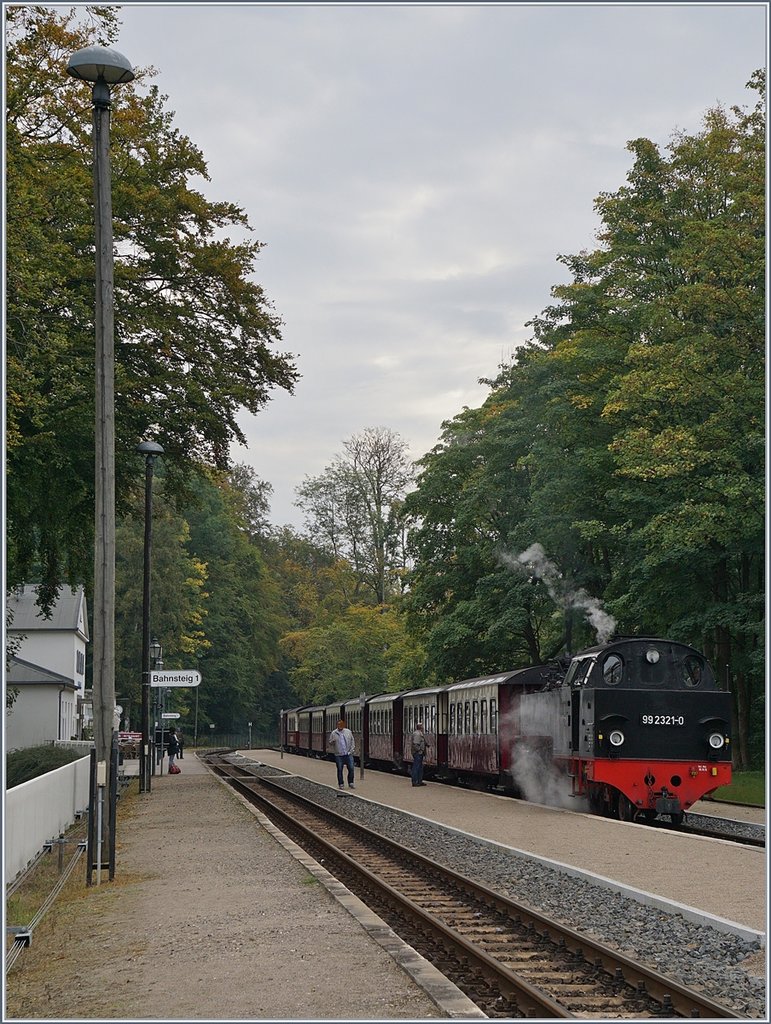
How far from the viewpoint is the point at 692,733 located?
67.4 feet

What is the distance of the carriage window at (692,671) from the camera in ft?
69.1

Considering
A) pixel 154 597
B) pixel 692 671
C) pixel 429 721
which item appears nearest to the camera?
pixel 692 671

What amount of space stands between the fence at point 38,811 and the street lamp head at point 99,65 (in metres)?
8.02

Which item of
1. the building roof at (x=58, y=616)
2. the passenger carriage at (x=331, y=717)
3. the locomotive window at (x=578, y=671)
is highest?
the building roof at (x=58, y=616)

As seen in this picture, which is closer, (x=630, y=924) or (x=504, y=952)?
(x=504, y=952)

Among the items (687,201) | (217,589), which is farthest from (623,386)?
(217,589)

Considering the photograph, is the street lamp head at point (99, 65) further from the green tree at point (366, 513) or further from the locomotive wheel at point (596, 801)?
the green tree at point (366, 513)

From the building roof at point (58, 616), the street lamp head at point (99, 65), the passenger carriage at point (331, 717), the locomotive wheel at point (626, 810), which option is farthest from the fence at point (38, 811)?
the building roof at point (58, 616)

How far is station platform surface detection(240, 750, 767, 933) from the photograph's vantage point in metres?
11.9

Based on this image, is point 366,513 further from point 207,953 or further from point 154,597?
point 207,953

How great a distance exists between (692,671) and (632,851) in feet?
18.8

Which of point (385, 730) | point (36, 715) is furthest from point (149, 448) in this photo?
point (36, 715)

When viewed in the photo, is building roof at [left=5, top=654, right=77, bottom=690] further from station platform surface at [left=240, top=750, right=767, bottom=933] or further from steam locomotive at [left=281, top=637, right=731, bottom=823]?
steam locomotive at [left=281, top=637, right=731, bottom=823]

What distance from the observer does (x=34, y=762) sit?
30.2 m
